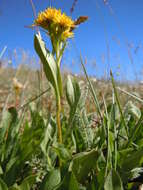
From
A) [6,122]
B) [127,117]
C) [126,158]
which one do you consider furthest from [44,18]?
[127,117]

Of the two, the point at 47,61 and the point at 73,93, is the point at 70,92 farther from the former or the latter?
the point at 47,61

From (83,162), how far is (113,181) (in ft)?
0.31

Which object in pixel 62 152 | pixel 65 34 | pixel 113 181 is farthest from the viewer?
pixel 65 34

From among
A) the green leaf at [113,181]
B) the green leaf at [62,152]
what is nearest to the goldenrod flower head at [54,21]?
the green leaf at [62,152]

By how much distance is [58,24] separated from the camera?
738 millimetres

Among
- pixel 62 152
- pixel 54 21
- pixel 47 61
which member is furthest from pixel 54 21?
pixel 62 152

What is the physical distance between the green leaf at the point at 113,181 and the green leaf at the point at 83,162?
0.07 meters

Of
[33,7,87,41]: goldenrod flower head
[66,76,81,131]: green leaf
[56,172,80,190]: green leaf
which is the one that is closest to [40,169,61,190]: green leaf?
[56,172,80,190]: green leaf

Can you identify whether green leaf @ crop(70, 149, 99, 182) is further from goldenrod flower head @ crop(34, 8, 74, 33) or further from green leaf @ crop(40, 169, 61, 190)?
goldenrod flower head @ crop(34, 8, 74, 33)

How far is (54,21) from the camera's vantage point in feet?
2.39

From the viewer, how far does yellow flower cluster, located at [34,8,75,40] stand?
73 cm

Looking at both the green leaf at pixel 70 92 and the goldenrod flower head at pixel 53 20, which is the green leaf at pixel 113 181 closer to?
the green leaf at pixel 70 92

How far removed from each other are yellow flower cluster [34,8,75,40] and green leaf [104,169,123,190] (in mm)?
467

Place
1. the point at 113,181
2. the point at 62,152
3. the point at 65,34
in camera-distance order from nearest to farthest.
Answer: the point at 113,181, the point at 62,152, the point at 65,34
